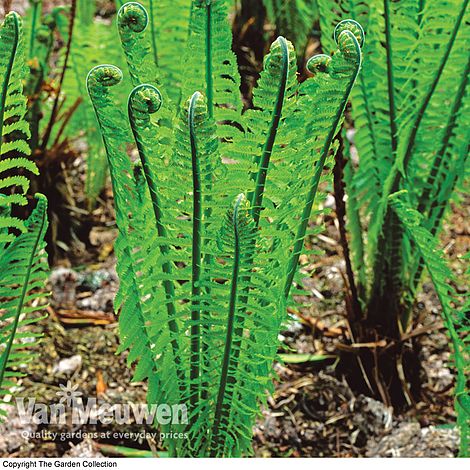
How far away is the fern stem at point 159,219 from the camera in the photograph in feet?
2.88

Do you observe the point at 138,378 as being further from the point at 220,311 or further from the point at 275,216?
the point at 275,216

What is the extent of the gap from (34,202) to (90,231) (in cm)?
19

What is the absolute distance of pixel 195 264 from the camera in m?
0.97

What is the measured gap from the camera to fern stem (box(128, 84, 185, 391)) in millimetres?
878

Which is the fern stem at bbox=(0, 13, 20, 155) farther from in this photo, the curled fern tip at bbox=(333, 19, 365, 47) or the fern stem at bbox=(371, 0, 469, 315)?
the fern stem at bbox=(371, 0, 469, 315)

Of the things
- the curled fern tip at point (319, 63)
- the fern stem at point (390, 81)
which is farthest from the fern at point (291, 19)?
the curled fern tip at point (319, 63)

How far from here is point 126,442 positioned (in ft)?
4.61

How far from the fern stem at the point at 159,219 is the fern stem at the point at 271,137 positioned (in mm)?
126

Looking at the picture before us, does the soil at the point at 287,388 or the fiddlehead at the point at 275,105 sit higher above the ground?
the fiddlehead at the point at 275,105

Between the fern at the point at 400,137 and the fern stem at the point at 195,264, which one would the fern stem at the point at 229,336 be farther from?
the fern at the point at 400,137

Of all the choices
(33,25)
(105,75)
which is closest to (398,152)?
(105,75)

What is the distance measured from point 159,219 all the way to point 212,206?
77mm

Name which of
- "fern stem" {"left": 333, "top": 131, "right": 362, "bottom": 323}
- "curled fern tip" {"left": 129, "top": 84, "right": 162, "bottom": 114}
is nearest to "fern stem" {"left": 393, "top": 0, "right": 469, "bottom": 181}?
"fern stem" {"left": 333, "top": 131, "right": 362, "bottom": 323}

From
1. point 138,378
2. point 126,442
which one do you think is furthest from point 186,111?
point 126,442
